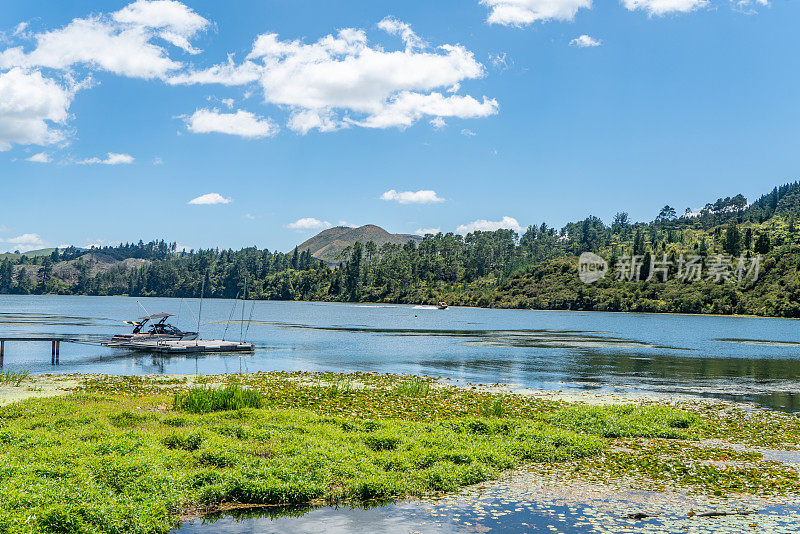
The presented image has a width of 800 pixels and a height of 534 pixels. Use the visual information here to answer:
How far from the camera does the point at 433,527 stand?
14.3 meters

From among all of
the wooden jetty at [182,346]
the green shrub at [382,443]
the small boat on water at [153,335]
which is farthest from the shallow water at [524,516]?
the small boat on water at [153,335]

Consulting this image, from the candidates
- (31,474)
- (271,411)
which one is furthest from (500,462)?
(31,474)

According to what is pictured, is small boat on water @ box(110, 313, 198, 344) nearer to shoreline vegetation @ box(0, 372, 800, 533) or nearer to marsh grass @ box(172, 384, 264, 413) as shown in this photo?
shoreline vegetation @ box(0, 372, 800, 533)

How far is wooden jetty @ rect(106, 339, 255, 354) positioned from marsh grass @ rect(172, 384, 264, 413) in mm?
37098

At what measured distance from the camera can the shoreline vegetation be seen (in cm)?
1475

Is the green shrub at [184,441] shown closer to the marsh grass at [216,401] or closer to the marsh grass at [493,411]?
the marsh grass at [216,401]

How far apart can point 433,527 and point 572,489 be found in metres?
4.99

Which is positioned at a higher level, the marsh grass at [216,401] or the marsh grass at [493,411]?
the marsh grass at [216,401]

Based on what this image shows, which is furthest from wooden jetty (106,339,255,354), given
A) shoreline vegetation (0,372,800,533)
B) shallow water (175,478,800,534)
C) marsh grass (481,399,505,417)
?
shallow water (175,478,800,534)

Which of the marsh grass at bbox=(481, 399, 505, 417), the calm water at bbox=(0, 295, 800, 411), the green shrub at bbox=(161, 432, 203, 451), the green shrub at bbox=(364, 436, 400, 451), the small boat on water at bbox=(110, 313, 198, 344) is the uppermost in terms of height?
the green shrub at bbox=(161, 432, 203, 451)

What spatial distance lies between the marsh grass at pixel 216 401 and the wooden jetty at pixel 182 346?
37098 millimetres

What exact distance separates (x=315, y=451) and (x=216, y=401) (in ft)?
29.4

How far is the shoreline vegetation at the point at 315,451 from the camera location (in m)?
14.8

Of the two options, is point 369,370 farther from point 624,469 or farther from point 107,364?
point 624,469
